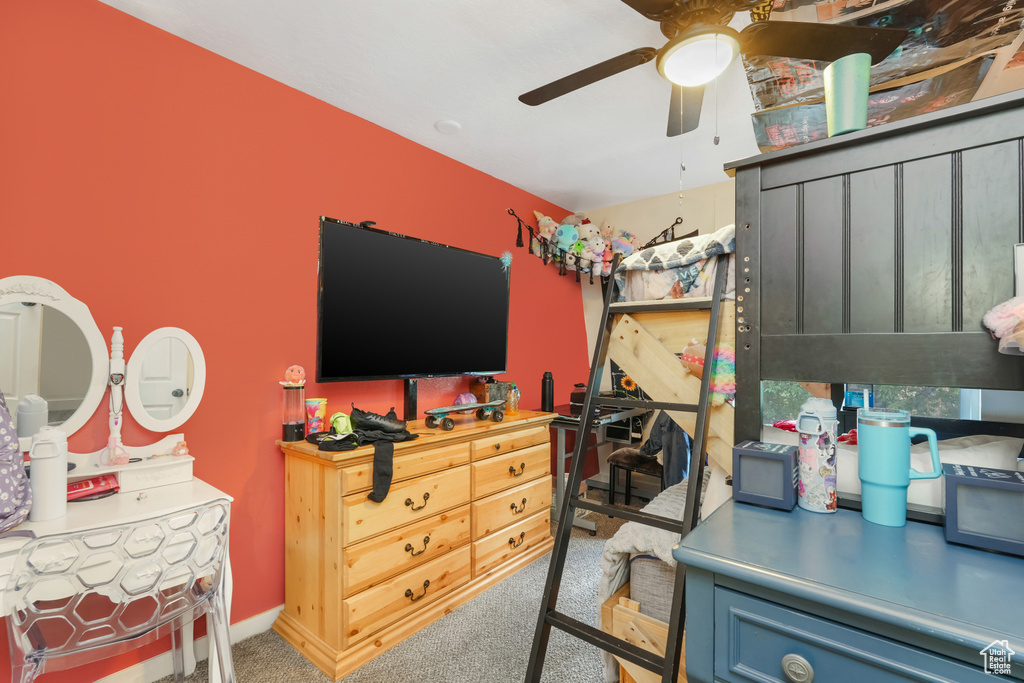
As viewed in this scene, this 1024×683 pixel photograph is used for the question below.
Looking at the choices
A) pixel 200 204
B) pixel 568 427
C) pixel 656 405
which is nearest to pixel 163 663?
pixel 200 204

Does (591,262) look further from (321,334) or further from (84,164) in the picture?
(84,164)

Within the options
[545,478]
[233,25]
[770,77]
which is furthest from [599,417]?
[233,25]

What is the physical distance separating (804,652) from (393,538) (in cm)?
174

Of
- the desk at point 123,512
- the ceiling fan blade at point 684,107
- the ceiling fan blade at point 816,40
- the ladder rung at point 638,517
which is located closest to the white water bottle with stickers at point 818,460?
the ladder rung at point 638,517

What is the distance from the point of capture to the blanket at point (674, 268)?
4.68 ft

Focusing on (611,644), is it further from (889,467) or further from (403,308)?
Result: (403,308)

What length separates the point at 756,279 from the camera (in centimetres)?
129

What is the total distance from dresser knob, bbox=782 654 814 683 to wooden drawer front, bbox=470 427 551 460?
1852mm

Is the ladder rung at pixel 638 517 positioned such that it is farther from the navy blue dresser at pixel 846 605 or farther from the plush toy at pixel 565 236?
the plush toy at pixel 565 236

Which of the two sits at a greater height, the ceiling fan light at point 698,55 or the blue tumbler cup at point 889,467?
the ceiling fan light at point 698,55

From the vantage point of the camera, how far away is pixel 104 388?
1742mm

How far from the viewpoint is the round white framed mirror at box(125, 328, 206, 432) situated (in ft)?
5.95

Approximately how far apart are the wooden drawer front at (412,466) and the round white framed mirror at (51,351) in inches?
39.8

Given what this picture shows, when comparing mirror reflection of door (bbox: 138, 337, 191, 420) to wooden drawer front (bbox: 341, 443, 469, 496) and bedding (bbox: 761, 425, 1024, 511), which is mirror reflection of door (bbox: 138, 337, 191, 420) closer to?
wooden drawer front (bbox: 341, 443, 469, 496)
